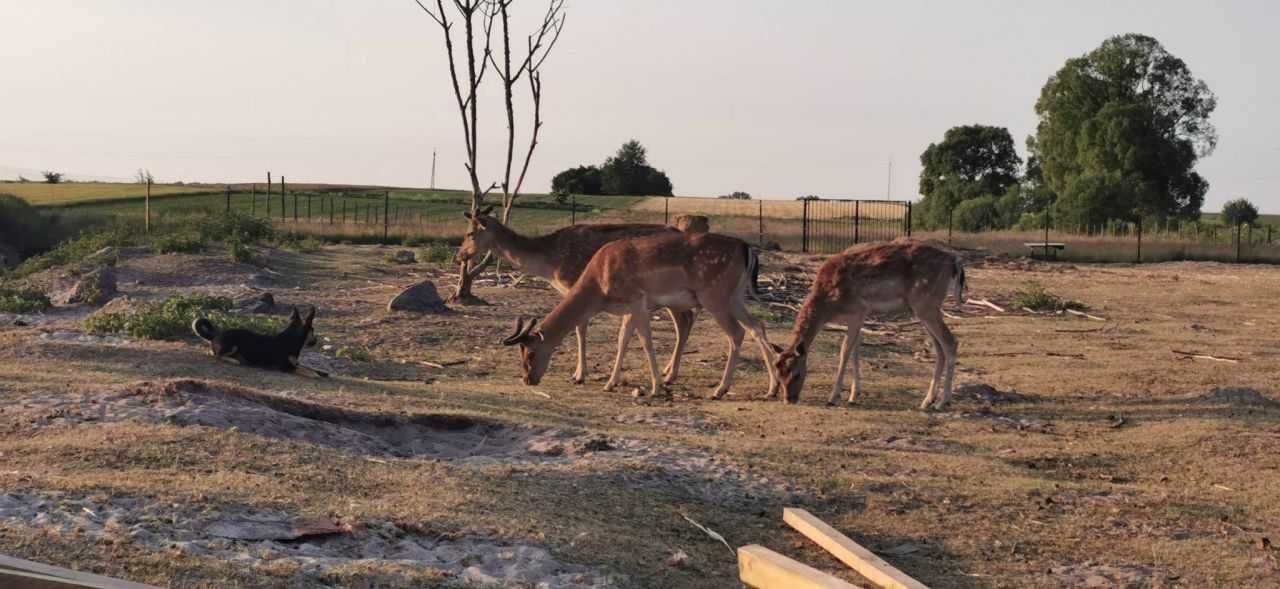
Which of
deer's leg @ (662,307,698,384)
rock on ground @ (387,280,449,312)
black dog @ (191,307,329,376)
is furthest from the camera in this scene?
rock on ground @ (387,280,449,312)

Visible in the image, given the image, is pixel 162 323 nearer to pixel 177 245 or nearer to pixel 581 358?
pixel 581 358

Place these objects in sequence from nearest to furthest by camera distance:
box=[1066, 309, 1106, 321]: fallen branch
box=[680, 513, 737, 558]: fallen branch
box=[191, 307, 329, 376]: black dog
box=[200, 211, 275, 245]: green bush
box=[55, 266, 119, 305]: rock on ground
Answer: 1. box=[680, 513, 737, 558]: fallen branch
2. box=[191, 307, 329, 376]: black dog
3. box=[55, 266, 119, 305]: rock on ground
4. box=[1066, 309, 1106, 321]: fallen branch
5. box=[200, 211, 275, 245]: green bush

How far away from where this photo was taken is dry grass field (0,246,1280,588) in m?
6.25

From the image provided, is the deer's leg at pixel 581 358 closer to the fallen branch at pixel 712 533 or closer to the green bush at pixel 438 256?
the fallen branch at pixel 712 533

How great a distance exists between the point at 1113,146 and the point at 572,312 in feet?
197

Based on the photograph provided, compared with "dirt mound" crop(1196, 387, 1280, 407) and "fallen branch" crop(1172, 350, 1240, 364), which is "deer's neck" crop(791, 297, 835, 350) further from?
"fallen branch" crop(1172, 350, 1240, 364)

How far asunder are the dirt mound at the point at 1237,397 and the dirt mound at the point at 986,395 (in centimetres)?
169

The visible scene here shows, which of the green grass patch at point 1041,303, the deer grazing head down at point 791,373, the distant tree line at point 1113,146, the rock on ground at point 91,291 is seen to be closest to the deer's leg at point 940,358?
the deer grazing head down at point 791,373

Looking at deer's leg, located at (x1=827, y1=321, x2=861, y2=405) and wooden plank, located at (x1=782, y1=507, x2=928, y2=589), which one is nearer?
wooden plank, located at (x1=782, y1=507, x2=928, y2=589)

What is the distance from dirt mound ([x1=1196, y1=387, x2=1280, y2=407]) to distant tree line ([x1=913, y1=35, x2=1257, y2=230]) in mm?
52147

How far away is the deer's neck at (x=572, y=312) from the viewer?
13836mm

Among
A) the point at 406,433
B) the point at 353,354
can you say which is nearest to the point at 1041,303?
the point at 353,354

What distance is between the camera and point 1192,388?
1346cm

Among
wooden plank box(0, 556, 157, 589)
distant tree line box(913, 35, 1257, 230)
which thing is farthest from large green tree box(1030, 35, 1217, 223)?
wooden plank box(0, 556, 157, 589)
